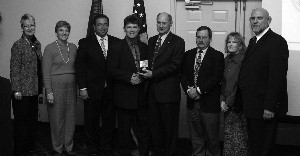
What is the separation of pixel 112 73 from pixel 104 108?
0.50 m

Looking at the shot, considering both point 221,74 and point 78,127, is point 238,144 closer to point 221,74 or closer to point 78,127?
point 221,74

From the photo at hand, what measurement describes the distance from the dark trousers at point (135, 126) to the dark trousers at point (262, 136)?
1079mm

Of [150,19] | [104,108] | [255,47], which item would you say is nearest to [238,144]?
[255,47]

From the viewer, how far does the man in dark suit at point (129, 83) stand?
3691 mm

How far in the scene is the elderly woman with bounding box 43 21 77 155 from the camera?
3.88m

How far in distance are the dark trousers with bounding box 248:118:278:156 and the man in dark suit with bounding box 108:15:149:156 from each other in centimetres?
109

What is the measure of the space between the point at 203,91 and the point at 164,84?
37 cm

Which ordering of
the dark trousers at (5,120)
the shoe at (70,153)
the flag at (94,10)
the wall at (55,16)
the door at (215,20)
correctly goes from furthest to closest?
1. the wall at (55,16)
2. the flag at (94,10)
3. the door at (215,20)
4. the shoe at (70,153)
5. the dark trousers at (5,120)

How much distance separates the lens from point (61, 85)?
391 centimetres

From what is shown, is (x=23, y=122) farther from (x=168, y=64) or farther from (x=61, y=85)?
(x=168, y=64)

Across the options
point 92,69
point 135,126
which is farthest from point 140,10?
point 135,126

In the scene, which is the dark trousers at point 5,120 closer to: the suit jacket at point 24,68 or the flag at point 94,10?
the suit jacket at point 24,68

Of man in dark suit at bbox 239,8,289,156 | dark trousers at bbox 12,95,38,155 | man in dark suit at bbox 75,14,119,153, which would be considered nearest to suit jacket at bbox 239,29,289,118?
man in dark suit at bbox 239,8,289,156

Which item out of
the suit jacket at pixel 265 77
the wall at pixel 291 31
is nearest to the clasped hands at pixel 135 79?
the suit jacket at pixel 265 77
